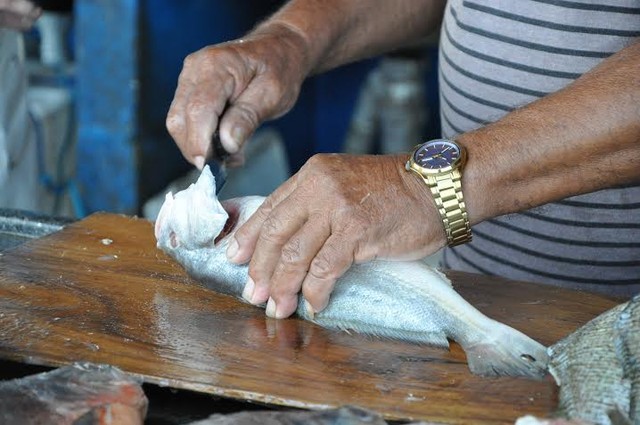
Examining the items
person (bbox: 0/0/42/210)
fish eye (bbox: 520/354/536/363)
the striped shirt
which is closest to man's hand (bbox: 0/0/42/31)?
person (bbox: 0/0/42/210)

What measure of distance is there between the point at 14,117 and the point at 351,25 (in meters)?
1.55

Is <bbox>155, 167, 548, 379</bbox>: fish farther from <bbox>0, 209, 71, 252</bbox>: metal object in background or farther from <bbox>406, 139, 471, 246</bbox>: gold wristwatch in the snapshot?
<bbox>0, 209, 71, 252</bbox>: metal object in background

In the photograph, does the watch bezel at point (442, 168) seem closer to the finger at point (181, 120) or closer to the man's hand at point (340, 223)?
the man's hand at point (340, 223)

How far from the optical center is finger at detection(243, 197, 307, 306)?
7.79 ft

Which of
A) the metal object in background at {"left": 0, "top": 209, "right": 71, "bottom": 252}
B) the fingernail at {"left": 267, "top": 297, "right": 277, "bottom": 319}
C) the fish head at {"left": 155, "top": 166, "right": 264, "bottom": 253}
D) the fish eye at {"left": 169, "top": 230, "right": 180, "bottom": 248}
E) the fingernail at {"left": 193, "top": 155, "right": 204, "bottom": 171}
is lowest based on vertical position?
the metal object in background at {"left": 0, "top": 209, "right": 71, "bottom": 252}

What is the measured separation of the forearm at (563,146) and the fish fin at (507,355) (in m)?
0.30

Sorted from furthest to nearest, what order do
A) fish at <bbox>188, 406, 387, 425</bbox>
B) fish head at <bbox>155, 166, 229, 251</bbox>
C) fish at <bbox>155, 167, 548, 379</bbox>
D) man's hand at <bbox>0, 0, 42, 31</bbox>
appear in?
1. man's hand at <bbox>0, 0, 42, 31</bbox>
2. fish head at <bbox>155, 166, 229, 251</bbox>
3. fish at <bbox>155, 167, 548, 379</bbox>
4. fish at <bbox>188, 406, 387, 425</bbox>

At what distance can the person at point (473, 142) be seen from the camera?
236cm

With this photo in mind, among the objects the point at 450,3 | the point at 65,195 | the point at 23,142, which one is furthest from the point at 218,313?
the point at 65,195

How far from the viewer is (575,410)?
1901 millimetres

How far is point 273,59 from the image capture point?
304cm

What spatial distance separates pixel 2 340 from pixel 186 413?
0.49 meters

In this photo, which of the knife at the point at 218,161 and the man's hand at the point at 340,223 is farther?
the knife at the point at 218,161

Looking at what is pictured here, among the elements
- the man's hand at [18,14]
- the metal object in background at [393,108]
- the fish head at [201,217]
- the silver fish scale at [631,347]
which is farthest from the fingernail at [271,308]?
the metal object in background at [393,108]
